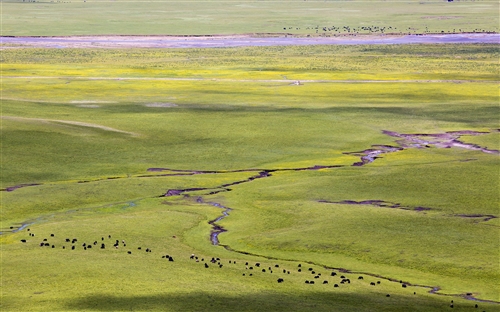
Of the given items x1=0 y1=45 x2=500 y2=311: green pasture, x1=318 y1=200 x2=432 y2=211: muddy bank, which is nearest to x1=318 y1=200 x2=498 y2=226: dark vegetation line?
x1=318 y1=200 x2=432 y2=211: muddy bank

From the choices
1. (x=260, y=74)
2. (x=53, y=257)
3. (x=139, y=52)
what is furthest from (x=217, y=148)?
(x=139, y=52)

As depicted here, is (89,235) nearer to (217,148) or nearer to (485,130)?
(217,148)

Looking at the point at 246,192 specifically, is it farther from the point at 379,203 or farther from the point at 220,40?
the point at 220,40

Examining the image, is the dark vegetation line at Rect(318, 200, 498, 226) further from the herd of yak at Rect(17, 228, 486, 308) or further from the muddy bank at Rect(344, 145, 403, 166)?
the herd of yak at Rect(17, 228, 486, 308)

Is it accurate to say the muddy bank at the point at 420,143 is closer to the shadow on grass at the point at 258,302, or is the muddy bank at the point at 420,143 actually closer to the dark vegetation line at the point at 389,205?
the dark vegetation line at the point at 389,205

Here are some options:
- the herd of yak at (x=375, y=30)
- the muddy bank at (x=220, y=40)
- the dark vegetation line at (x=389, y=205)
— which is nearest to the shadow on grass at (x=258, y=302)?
the dark vegetation line at (x=389, y=205)
